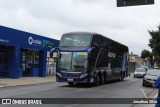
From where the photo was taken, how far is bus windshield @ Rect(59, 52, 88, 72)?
2325 centimetres

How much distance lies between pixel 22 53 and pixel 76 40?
44.3 ft

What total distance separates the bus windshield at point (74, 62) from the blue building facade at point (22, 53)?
8471mm

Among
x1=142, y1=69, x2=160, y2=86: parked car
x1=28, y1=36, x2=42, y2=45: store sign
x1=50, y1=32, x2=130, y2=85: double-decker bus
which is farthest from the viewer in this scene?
x1=28, y1=36, x2=42, y2=45: store sign

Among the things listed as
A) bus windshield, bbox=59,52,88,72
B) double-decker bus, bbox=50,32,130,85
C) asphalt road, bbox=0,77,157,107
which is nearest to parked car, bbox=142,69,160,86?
double-decker bus, bbox=50,32,130,85

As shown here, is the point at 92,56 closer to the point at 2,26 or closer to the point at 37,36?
the point at 2,26

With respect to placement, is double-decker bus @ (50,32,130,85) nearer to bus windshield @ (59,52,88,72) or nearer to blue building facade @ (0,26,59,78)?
bus windshield @ (59,52,88,72)

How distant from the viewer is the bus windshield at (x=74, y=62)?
23250 millimetres

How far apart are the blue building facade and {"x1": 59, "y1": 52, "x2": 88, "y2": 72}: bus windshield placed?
333 inches

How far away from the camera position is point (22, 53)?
119 ft

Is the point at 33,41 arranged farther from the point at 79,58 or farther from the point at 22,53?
the point at 79,58

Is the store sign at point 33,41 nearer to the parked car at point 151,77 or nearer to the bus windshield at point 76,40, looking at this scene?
the bus windshield at point 76,40

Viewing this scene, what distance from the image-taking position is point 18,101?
14.0m

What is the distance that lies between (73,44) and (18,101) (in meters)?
10.3

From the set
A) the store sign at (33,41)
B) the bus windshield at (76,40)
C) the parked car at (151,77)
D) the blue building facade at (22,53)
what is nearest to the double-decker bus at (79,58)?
the bus windshield at (76,40)
